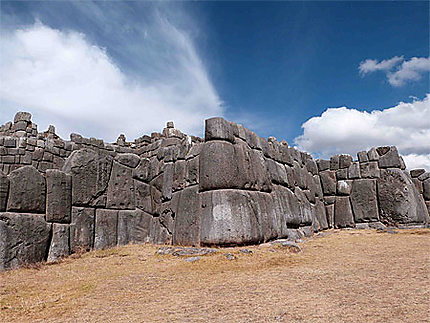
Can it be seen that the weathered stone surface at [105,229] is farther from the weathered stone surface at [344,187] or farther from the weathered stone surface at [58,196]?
the weathered stone surface at [344,187]

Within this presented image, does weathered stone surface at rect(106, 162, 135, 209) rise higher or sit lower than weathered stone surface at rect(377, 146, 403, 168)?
lower

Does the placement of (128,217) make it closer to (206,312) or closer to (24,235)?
(24,235)

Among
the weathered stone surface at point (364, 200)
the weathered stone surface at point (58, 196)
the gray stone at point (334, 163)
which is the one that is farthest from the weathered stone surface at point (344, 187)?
the weathered stone surface at point (58, 196)

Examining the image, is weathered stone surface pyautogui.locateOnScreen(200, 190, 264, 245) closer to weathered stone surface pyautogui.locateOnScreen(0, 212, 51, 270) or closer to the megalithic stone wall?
the megalithic stone wall

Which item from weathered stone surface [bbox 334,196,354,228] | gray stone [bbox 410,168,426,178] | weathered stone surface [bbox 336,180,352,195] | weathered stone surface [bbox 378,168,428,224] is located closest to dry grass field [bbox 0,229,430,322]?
weathered stone surface [bbox 378,168,428,224]

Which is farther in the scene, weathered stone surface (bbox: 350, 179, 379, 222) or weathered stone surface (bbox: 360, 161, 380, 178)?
weathered stone surface (bbox: 360, 161, 380, 178)

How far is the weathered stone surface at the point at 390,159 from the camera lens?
12852 mm

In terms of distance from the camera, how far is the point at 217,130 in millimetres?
8055

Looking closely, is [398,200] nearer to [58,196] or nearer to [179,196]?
[179,196]

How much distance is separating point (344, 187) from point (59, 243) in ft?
37.1

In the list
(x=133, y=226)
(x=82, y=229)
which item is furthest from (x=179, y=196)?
(x=82, y=229)

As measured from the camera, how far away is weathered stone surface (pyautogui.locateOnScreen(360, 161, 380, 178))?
12981 millimetres

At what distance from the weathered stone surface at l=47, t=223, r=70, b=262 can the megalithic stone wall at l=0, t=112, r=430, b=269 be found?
0.02 m

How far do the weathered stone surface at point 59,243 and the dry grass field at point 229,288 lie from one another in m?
0.26
